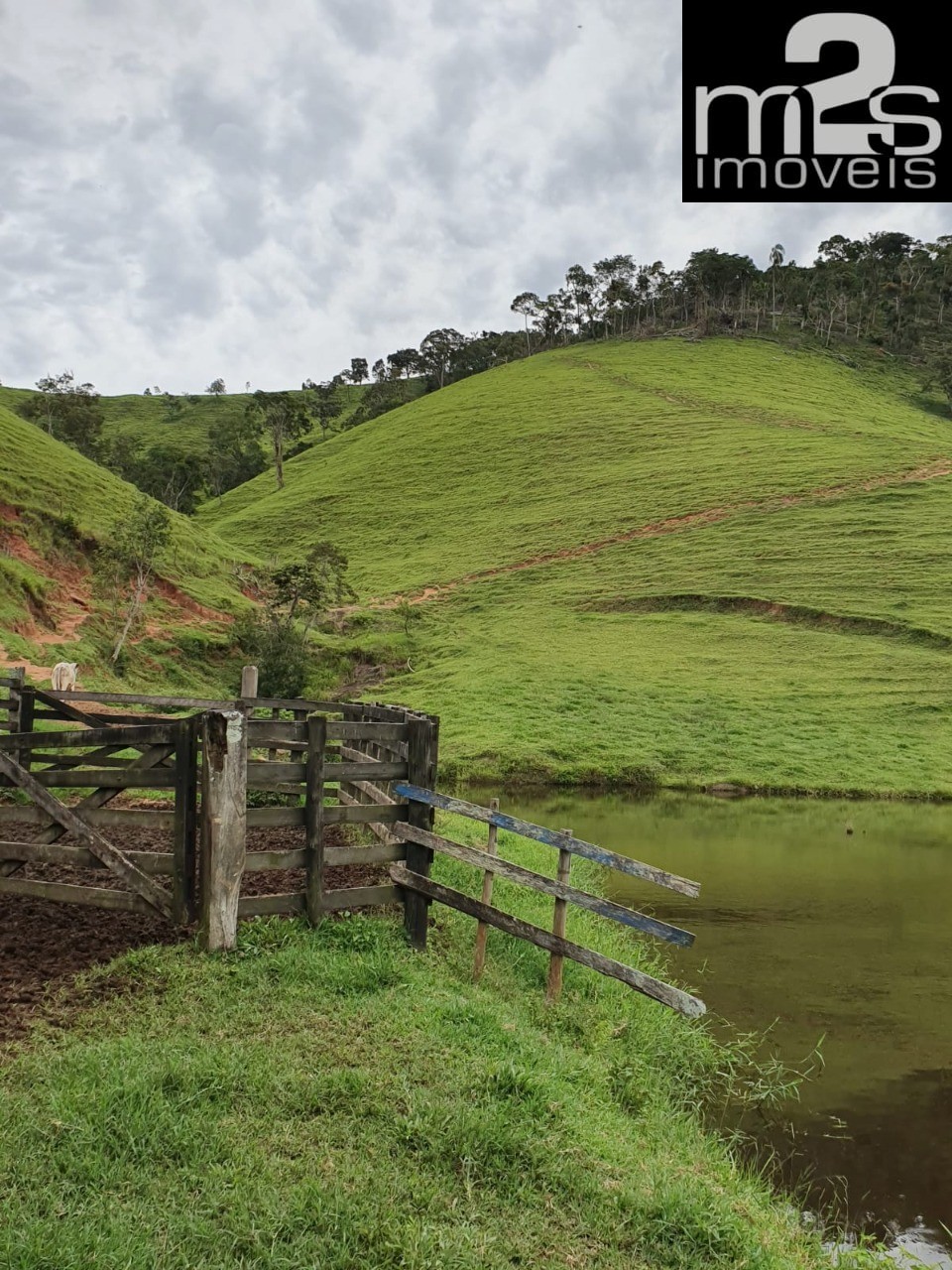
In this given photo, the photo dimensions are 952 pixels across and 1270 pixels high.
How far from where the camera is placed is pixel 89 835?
800 cm

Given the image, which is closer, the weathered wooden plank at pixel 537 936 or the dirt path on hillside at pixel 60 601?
the weathered wooden plank at pixel 537 936

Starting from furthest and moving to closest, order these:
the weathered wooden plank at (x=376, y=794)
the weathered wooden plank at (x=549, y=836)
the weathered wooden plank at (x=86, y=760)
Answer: the weathered wooden plank at (x=376, y=794) < the weathered wooden plank at (x=86, y=760) < the weathered wooden plank at (x=549, y=836)

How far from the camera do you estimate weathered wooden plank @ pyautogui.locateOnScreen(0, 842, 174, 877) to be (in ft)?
27.0

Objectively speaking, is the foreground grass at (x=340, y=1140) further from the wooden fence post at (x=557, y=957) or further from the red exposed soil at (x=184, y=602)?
the red exposed soil at (x=184, y=602)

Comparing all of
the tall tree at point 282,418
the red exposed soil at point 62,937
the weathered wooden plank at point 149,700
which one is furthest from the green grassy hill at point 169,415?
the red exposed soil at point 62,937

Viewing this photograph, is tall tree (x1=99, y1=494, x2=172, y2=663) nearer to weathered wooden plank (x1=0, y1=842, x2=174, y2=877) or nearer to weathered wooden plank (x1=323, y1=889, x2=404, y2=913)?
weathered wooden plank (x1=0, y1=842, x2=174, y2=877)

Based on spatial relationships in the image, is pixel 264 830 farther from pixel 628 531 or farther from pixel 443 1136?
pixel 628 531

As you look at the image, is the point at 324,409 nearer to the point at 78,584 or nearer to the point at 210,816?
the point at 78,584

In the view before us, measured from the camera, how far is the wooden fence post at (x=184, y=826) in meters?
8.27

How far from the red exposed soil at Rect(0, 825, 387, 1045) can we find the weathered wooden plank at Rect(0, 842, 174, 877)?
A: 51 centimetres

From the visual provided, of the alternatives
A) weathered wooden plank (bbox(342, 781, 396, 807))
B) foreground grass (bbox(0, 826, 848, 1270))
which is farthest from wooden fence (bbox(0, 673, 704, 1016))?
weathered wooden plank (bbox(342, 781, 396, 807))

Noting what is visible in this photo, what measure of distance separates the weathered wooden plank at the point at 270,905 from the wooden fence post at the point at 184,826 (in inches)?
20.1

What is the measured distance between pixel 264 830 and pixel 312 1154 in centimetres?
884

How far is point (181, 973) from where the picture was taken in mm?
7398
